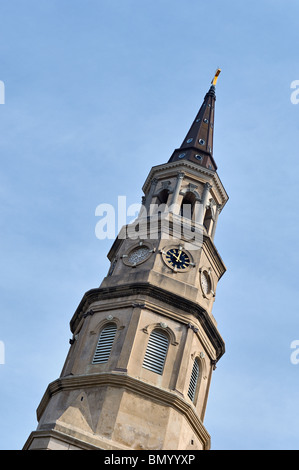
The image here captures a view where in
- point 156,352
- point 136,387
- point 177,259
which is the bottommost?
point 136,387

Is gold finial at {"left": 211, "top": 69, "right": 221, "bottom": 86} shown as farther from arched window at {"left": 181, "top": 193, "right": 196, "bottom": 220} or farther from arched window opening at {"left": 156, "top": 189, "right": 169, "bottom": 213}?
arched window at {"left": 181, "top": 193, "right": 196, "bottom": 220}

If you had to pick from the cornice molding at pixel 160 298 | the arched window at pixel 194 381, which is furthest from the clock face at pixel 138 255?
the arched window at pixel 194 381

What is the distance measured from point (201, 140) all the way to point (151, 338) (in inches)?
853

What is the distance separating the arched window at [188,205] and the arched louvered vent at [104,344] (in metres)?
12.3

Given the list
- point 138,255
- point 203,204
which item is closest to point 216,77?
point 203,204

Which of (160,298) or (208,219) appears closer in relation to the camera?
(160,298)

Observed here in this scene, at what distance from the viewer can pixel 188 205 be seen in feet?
188

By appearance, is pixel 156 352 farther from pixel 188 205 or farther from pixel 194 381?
pixel 188 205

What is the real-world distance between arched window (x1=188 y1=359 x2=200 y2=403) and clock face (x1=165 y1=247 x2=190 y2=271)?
6.68 meters

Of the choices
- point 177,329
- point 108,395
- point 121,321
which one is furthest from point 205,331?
point 108,395

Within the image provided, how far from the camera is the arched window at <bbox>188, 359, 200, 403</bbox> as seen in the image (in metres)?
46.6

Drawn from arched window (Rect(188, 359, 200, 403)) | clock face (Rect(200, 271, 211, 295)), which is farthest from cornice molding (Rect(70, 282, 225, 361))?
clock face (Rect(200, 271, 211, 295))

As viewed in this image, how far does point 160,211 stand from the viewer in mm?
56062

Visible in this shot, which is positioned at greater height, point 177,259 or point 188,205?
point 188,205
